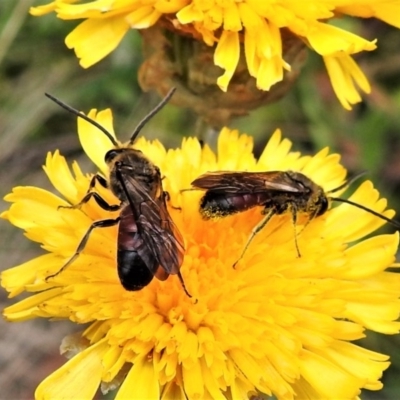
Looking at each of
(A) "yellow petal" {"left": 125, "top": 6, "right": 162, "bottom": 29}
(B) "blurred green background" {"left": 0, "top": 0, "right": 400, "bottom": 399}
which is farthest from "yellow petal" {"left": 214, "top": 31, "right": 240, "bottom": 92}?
(B) "blurred green background" {"left": 0, "top": 0, "right": 400, "bottom": 399}

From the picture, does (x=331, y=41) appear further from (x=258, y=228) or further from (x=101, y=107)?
(x=101, y=107)

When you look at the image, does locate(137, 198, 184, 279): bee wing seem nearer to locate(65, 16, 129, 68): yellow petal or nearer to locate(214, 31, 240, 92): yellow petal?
locate(214, 31, 240, 92): yellow petal

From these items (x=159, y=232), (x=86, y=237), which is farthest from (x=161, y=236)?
(x=86, y=237)

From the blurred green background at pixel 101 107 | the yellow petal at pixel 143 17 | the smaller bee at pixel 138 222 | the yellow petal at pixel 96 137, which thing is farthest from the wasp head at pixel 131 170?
the blurred green background at pixel 101 107

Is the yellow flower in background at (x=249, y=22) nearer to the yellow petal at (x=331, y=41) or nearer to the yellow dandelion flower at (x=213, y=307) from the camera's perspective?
the yellow petal at (x=331, y=41)

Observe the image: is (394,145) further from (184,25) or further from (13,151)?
(184,25)

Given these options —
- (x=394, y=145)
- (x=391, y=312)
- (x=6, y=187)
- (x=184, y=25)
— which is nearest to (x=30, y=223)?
(x=184, y=25)

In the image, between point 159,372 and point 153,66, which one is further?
point 153,66
